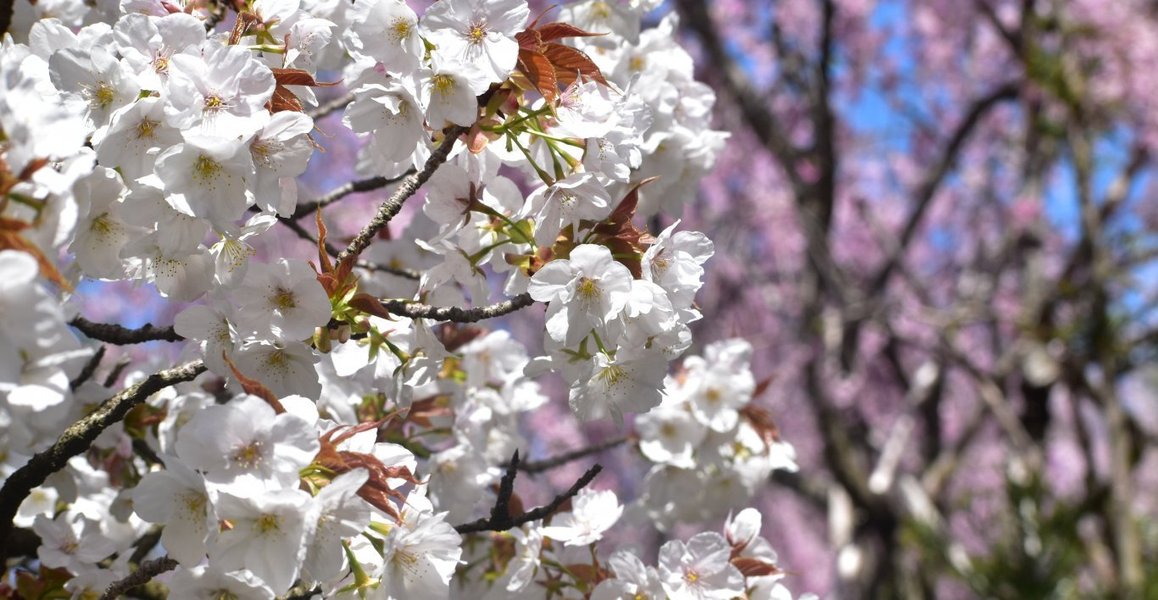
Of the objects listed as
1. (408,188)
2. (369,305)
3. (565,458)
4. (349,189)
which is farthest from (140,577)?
(565,458)

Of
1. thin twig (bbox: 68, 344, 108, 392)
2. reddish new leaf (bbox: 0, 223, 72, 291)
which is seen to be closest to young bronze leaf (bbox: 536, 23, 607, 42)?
reddish new leaf (bbox: 0, 223, 72, 291)

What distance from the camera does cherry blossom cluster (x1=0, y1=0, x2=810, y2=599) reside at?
1049mm

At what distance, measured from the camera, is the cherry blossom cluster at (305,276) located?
1049 millimetres

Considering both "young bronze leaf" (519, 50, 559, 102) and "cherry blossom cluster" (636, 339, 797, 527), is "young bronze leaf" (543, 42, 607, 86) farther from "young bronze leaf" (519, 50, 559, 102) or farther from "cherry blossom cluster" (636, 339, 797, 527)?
"cherry blossom cluster" (636, 339, 797, 527)

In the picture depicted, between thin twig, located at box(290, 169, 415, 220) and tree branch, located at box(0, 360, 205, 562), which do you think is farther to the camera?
thin twig, located at box(290, 169, 415, 220)

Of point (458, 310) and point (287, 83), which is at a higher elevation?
point (287, 83)

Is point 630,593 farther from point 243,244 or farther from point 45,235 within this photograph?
point 45,235

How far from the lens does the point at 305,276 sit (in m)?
1.20

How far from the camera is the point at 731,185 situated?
9.20m

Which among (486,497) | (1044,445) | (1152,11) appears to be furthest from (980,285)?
(486,497)

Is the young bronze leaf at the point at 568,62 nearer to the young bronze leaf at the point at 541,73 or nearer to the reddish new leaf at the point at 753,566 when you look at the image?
the young bronze leaf at the point at 541,73

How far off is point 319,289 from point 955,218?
31.2ft

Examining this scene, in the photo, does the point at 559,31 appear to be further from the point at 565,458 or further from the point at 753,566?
the point at 565,458

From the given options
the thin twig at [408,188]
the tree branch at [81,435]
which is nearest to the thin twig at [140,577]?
the tree branch at [81,435]
